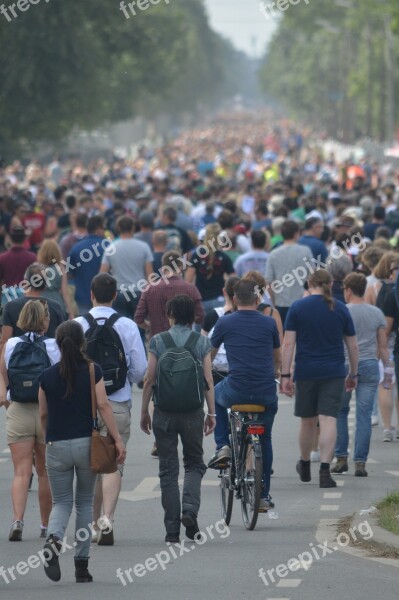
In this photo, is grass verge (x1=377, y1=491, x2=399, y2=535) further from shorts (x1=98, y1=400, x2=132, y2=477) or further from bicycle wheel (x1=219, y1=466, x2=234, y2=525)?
shorts (x1=98, y1=400, x2=132, y2=477)

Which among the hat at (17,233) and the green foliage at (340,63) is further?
the green foliage at (340,63)

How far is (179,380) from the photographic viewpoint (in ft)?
31.8

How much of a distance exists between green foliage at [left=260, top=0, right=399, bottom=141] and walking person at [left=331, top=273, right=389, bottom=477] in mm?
44024

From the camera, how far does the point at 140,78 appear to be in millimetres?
75812

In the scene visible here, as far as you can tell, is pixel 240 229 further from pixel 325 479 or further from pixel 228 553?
pixel 228 553

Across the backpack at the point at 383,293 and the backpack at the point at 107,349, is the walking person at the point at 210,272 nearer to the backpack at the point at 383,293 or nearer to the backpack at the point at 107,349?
the backpack at the point at 383,293

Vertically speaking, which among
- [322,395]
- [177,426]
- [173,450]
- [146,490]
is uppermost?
[177,426]

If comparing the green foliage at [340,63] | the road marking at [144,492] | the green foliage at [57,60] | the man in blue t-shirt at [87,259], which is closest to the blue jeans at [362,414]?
the road marking at [144,492]

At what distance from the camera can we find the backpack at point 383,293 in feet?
45.5

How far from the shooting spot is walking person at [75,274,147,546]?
977 cm

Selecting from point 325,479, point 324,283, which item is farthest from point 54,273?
point 325,479

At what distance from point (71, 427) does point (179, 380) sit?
1.19 metres

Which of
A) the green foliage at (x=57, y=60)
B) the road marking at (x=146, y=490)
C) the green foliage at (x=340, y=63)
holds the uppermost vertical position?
the green foliage at (x=57, y=60)

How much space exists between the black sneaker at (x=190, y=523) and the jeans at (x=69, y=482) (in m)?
1.11
